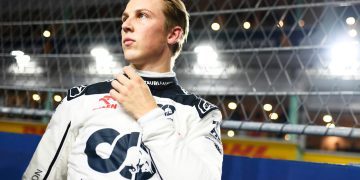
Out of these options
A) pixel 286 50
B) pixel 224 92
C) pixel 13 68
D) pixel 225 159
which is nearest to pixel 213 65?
pixel 224 92

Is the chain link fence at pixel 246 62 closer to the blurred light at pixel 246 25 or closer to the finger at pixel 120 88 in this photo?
the blurred light at pixel 246 25

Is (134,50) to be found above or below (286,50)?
below

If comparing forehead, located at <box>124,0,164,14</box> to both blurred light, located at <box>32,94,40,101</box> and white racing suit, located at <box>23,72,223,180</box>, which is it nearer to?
white racing suit, located at <box>23,72,223,180</box>

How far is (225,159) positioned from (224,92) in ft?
2.23

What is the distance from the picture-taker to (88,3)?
3.34 metres

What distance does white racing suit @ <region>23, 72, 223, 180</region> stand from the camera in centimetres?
136

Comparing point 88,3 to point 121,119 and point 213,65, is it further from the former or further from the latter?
point 121,119

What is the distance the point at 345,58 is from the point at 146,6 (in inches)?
44.5

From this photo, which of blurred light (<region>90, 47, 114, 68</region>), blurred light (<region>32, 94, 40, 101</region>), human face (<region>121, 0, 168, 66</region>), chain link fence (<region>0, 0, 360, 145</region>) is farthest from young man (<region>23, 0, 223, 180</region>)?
blurred light (<region>32, 94, 40, 101</region>)

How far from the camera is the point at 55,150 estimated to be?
5.31ft

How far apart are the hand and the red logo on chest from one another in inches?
3.6

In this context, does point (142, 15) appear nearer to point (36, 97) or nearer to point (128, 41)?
point (128, 41)

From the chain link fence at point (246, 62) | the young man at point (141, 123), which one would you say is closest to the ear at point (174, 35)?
the young man at point (141, 123)

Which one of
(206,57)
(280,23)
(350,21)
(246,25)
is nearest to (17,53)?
(206,57)
